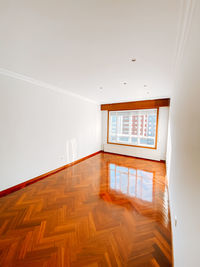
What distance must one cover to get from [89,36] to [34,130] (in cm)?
242

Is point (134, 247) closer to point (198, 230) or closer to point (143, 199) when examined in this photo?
point (143, 199)

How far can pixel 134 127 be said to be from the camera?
5.07 meters

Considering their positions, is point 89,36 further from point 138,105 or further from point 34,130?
point 138,105

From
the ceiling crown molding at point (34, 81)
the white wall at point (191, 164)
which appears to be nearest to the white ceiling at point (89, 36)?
the ceiling crown molding at point (34, 81)

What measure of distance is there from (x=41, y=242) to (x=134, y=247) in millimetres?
1187

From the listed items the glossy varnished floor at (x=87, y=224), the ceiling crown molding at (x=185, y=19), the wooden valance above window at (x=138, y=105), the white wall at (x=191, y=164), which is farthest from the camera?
the wooden valance above window at (x=138, y=105)

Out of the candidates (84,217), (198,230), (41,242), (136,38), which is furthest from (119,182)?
(136,38)

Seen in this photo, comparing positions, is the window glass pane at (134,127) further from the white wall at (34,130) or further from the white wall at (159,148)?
the white wall at (34,130)

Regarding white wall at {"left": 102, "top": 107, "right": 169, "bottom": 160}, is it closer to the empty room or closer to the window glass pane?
the window glass pane

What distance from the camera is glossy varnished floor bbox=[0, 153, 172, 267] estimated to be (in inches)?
51.0

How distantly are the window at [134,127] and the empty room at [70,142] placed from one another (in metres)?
1.29

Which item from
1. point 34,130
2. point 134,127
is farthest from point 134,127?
point 34,130

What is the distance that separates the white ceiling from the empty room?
1cm

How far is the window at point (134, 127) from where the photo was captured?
15.3 feet
